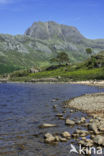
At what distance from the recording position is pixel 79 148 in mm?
18266

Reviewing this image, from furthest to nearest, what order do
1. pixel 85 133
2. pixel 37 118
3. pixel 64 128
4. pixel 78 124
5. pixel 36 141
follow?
1. pixel 37 118
2. pixel 78 124
3. pixel 64 128
4. pixel 85 133
5. pixel 36 141

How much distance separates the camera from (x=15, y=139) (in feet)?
68.7

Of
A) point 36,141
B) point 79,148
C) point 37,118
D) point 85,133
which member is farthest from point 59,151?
point 37,118

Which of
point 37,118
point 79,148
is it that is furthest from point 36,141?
point 37,118

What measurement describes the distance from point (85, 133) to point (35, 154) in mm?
7298

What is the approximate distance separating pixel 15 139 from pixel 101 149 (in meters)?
9.22

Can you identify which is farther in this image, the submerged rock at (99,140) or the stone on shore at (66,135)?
the stone on shore at (66,135)

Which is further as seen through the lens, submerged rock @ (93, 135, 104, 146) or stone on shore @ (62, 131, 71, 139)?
stone on shore @ (62, 131, 71, 139)

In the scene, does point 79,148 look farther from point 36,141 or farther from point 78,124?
point 78,124

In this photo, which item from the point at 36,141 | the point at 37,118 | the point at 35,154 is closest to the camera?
the point at 35,154

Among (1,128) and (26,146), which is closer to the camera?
(26,146)

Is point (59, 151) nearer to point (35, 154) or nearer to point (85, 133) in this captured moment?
point (35, 154)

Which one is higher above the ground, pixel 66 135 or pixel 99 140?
pixel 99 140

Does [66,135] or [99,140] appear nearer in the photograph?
[99,140]
